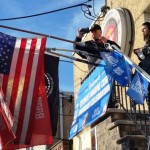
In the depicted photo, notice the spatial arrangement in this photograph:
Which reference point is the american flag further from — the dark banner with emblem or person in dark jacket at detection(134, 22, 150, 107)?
person in dark jacket at detection(134, 22, 150, 107)

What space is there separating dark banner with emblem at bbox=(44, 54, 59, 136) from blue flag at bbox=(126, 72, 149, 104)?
5.62 feet

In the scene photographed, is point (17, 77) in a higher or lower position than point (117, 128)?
higher

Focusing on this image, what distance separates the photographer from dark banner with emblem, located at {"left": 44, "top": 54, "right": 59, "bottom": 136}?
306 inches

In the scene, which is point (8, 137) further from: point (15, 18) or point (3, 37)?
point (15, 18)

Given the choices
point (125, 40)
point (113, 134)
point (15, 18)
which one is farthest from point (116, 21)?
point (113, 134)

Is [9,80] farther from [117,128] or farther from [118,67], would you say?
[117,128]

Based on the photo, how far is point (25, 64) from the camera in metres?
7.69

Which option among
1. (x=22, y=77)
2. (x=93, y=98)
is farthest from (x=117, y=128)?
(x=22, y=77)

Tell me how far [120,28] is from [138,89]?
458 centimetres

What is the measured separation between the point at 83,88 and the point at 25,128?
1.72 meters

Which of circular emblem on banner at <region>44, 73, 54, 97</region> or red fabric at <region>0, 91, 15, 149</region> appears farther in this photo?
circular emblem on banner at <region>44, 73, 54, 97</region>

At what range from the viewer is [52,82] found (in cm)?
789

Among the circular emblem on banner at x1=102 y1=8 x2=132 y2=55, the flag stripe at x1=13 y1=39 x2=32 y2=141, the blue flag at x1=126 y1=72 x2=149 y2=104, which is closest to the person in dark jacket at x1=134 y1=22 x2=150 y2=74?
the blue flag at x1=126 y1=72 x2=149 y2=104

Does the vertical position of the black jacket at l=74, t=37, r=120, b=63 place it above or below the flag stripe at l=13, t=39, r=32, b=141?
above
